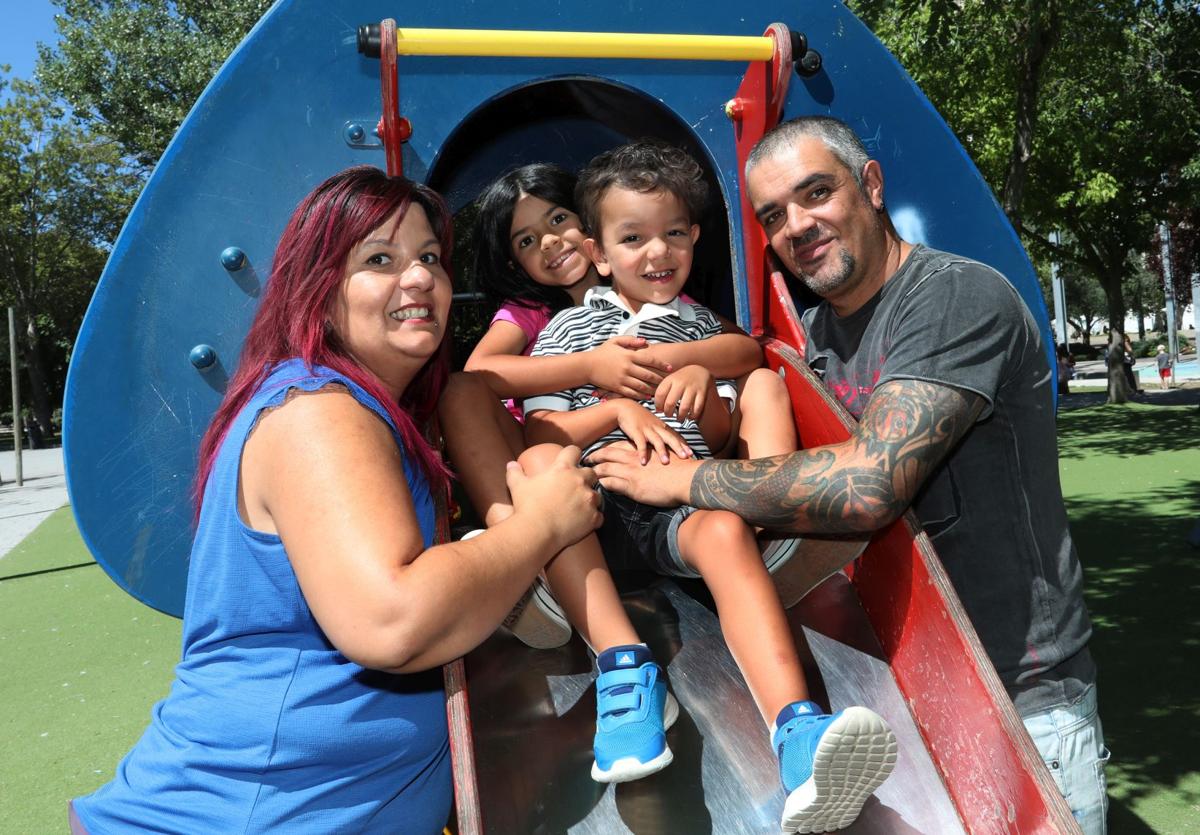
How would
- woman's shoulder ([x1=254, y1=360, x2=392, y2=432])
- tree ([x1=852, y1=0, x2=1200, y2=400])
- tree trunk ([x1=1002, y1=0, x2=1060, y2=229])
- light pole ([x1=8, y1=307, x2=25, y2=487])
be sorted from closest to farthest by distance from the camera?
woman's shoulder ([x1=254, y1=360, x2=392, y2=432]) → tree trunk ([x1=1002, y1=0, x2=1060, y2=229]) → tree ([x1=852, y1=0, x2=1200, y2=400]) → light pole ([x1=8, y1=307, x2=25, y2=487])

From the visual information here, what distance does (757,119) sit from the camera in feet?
10.7

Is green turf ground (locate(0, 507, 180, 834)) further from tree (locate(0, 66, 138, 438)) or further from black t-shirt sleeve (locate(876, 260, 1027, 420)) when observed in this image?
tree (locate(0, 66, 138, 438))

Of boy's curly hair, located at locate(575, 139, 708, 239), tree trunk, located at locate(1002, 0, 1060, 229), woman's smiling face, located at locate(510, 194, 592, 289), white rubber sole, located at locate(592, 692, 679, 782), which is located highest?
tree trunk, located at locate(1002, 0, 1060, 229)

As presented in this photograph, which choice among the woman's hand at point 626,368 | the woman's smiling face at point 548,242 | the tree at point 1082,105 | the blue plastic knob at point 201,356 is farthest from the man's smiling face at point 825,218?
the tree at point 1082,105

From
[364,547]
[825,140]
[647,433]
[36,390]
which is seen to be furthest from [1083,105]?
[36,390]

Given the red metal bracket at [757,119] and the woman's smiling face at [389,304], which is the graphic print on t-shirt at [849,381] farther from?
the woman's smiling face at [389,304]

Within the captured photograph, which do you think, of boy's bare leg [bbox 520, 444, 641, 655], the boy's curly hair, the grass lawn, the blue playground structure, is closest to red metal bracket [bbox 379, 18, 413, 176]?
the blue playground structure

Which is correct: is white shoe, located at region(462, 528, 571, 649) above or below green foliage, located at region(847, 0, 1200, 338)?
below

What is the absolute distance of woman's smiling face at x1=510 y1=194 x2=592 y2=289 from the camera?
3578 millimetres

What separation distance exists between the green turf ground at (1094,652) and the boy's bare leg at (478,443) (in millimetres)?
2871

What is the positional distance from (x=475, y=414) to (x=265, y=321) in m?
0.90

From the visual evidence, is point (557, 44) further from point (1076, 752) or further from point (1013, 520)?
point (1076, 752)

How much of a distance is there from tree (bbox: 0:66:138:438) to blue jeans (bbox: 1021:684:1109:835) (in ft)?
88.2

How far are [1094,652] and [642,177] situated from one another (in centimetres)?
422
